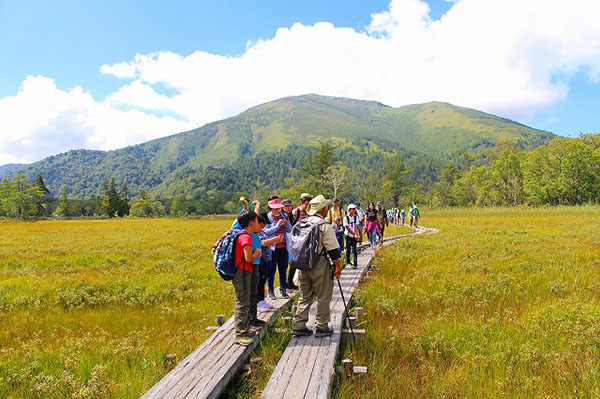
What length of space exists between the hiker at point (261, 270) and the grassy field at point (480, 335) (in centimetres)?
156

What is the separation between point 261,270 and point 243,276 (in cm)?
161

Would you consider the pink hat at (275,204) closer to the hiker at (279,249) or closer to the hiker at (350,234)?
the hiker at (279,249)

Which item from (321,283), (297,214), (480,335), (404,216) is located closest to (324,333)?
(321,283)

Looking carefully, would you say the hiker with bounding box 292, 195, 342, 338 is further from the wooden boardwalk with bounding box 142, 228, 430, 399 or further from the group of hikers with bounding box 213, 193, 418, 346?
the wooden boardwalk with bounding box 142, 228, 430, 399

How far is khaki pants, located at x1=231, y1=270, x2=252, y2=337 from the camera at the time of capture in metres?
4.89

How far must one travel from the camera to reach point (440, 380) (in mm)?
4371

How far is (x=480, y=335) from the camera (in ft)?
18.1

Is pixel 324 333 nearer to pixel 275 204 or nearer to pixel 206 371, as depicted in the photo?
pixel 206 371

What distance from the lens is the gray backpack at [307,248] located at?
4996 millimetres

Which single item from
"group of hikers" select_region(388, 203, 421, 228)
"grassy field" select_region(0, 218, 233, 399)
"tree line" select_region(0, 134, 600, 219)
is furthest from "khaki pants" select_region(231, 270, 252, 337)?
"tree line" select_region(0, 134, 600, 219)

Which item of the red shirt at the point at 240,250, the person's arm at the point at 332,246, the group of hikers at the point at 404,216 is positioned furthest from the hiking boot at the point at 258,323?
the group of hikers at the point at 404,216

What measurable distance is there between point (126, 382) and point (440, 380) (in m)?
4.01

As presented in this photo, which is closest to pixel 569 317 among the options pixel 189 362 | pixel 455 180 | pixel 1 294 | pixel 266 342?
pixel 266 342

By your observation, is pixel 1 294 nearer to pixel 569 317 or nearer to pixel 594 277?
pixel 569 317
